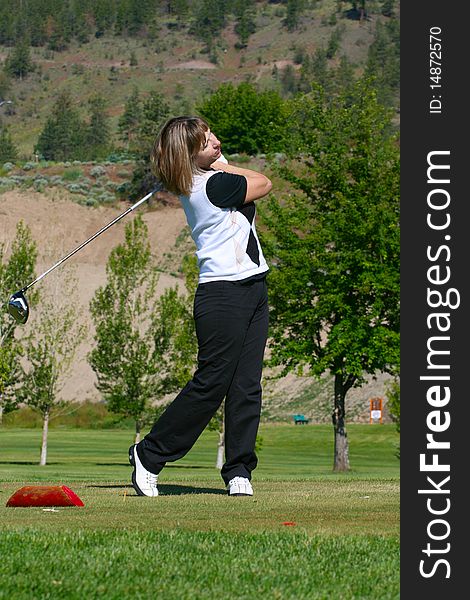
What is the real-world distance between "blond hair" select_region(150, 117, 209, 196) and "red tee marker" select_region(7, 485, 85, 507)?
1.90 meters

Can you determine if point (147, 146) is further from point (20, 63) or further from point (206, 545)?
point (20, 63)

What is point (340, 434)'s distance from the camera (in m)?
32.0

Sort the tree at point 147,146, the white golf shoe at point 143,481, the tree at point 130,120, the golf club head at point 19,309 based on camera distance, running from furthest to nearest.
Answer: the tree at point 130,120
the tree at point 147,146
the golf club head at point 19,309
the white golf shoe at point 143,481

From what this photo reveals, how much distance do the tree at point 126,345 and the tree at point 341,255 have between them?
16.7 ft

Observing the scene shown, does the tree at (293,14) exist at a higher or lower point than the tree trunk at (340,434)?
higher

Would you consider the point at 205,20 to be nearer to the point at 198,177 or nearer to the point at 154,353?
the point at 154,353

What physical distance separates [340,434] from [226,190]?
25.0 m

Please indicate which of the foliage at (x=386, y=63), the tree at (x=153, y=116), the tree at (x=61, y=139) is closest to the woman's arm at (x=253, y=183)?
the tree at (x=153, y=116)

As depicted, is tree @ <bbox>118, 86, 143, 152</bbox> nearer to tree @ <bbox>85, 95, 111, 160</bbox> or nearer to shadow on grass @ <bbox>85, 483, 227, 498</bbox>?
tree @ <bbox>85, 95, 111, 160</bbox>

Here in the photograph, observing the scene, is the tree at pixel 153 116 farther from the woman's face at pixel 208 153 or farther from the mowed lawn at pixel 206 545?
the mowed lawn at pixel 206 545

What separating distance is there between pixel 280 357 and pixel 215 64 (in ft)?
530

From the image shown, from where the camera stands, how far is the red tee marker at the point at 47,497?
7.12 metres

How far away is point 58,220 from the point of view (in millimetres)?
91500

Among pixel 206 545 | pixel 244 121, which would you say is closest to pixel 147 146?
pixel 244 121
